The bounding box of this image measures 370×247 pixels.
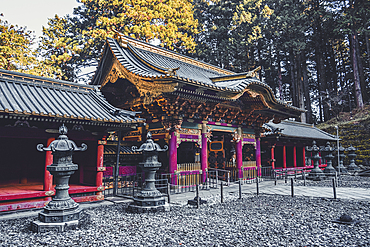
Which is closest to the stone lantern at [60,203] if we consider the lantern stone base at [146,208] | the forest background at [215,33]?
the lantern stone base at [146,208]

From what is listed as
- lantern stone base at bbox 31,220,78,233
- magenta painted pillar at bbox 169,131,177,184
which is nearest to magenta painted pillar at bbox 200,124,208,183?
magenta painted pillar at bbox 169,131,177,184

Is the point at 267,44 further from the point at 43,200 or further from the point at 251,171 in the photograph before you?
the point at 43,200

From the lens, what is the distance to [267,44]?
29312 millimetres

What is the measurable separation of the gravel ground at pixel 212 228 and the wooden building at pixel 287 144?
1133 cm

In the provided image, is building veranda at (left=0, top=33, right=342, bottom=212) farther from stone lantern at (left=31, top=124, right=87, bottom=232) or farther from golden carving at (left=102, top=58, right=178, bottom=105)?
stone lantern at (left=31, top=124, right=87, bottom=232)

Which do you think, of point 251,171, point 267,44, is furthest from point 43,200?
point 267,44

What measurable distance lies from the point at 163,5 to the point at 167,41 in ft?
10.8

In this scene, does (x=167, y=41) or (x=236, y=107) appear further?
(x=167, y=41)

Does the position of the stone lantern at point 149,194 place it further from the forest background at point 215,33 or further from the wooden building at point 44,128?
the forest background at point 215,33

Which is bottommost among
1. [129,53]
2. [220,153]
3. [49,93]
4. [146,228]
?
[146,228]

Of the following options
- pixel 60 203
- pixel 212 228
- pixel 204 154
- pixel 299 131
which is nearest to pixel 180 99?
pixel 204 154

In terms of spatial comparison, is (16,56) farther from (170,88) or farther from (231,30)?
(231,30)

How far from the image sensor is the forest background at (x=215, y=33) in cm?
2156

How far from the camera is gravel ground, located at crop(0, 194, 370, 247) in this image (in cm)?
538
